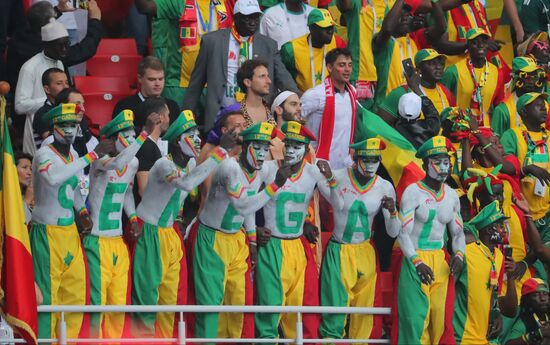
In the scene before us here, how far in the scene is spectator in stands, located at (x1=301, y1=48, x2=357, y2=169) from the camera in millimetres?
17094

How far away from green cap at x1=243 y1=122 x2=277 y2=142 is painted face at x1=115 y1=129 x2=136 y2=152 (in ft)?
3.06

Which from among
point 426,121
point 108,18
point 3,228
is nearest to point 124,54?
point 108,18

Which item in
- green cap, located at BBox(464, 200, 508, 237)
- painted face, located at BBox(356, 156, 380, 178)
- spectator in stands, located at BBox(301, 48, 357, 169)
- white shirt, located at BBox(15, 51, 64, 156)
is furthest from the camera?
spectator in stands, located at BBox(301, 48, 357, 169)

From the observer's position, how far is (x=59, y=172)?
14.5 meters

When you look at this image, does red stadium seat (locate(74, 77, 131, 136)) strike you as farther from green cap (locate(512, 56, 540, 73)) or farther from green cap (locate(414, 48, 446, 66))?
green cap (locate(512, 56, 540, 73))

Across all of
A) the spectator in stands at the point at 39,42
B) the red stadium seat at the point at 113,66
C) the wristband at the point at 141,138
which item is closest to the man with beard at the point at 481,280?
the wristband at the point at 141,138

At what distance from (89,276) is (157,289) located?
23.0 inches

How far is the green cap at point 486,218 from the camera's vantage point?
53.9 ft

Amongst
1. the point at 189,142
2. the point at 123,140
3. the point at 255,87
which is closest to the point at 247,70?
the point at 255,87

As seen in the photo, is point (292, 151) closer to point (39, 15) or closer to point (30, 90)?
point (30, 90)

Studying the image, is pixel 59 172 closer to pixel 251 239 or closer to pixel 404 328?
pixel 251 239

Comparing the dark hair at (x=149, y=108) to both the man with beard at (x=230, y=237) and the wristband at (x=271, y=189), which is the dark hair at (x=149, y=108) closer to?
the man with beard at (x=230, y=237)

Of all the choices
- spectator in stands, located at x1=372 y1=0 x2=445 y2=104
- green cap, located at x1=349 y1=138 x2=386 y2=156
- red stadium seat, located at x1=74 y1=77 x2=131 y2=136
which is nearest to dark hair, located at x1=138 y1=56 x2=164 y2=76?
red stadium seat, located at x1=74 y1=77 x2=131 y2=136

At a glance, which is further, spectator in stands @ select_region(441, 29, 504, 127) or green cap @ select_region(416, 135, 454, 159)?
spectator in stands @ select_region(441, 29, 504, 127)
